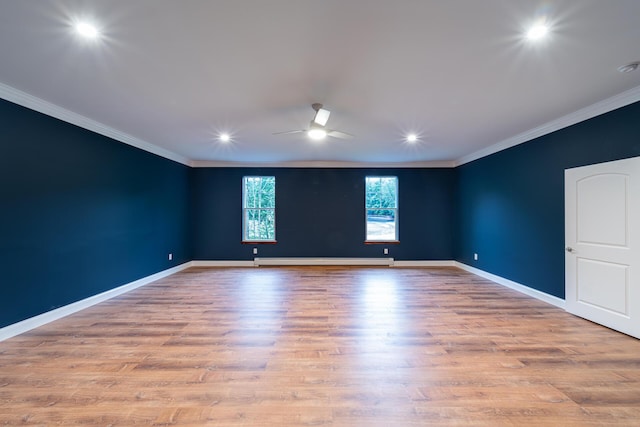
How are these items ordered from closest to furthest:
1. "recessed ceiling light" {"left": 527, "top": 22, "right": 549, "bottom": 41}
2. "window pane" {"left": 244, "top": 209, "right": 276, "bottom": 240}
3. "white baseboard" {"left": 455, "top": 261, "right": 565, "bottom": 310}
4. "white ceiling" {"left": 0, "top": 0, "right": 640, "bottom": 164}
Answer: "white ceiling" {"left": 0, "top": 0, "right": 640, "bottom": 164} < "recessed ceiling light" {"left": 527, "top": 22, "right": 549, "bottom": 41} < "white baseboard" {"left": 455, "top": 261, "right": 565, "bottom": 310} < "window pane" {"left": 244, "top": 209, "right": 276, "bottom": 240}

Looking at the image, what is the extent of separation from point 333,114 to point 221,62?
4.80 ft

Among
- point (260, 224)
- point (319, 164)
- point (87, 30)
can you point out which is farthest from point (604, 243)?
point (260, 224)

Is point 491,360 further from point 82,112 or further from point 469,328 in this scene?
point 82,112

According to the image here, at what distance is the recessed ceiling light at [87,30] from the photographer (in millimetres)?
1707

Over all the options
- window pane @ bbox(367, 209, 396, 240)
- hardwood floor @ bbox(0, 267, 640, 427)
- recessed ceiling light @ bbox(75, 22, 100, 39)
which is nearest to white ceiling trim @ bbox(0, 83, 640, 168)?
window pane @ bbox(367, 209, 396, 240)

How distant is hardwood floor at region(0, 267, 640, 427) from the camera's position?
1.66m

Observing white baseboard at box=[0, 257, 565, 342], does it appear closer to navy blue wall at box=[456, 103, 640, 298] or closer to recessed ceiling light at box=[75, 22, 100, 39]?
navy blue wall at box=[456, 103, 640, 298]

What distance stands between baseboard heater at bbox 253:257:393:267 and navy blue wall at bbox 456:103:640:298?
1958mm

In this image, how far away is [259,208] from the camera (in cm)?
634

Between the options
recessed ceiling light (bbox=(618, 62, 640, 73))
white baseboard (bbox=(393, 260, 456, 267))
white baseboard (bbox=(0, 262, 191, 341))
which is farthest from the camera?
white baseboard (bbox=(393, 260, 456, 267))

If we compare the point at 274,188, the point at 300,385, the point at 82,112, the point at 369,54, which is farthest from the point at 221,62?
the point at 274,188

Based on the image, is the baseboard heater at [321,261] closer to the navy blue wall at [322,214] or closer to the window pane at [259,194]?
the navy blue wall at [322,214]

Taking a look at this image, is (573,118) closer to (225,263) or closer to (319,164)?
(319,164)

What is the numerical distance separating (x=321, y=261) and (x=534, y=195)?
4260 millimetres
